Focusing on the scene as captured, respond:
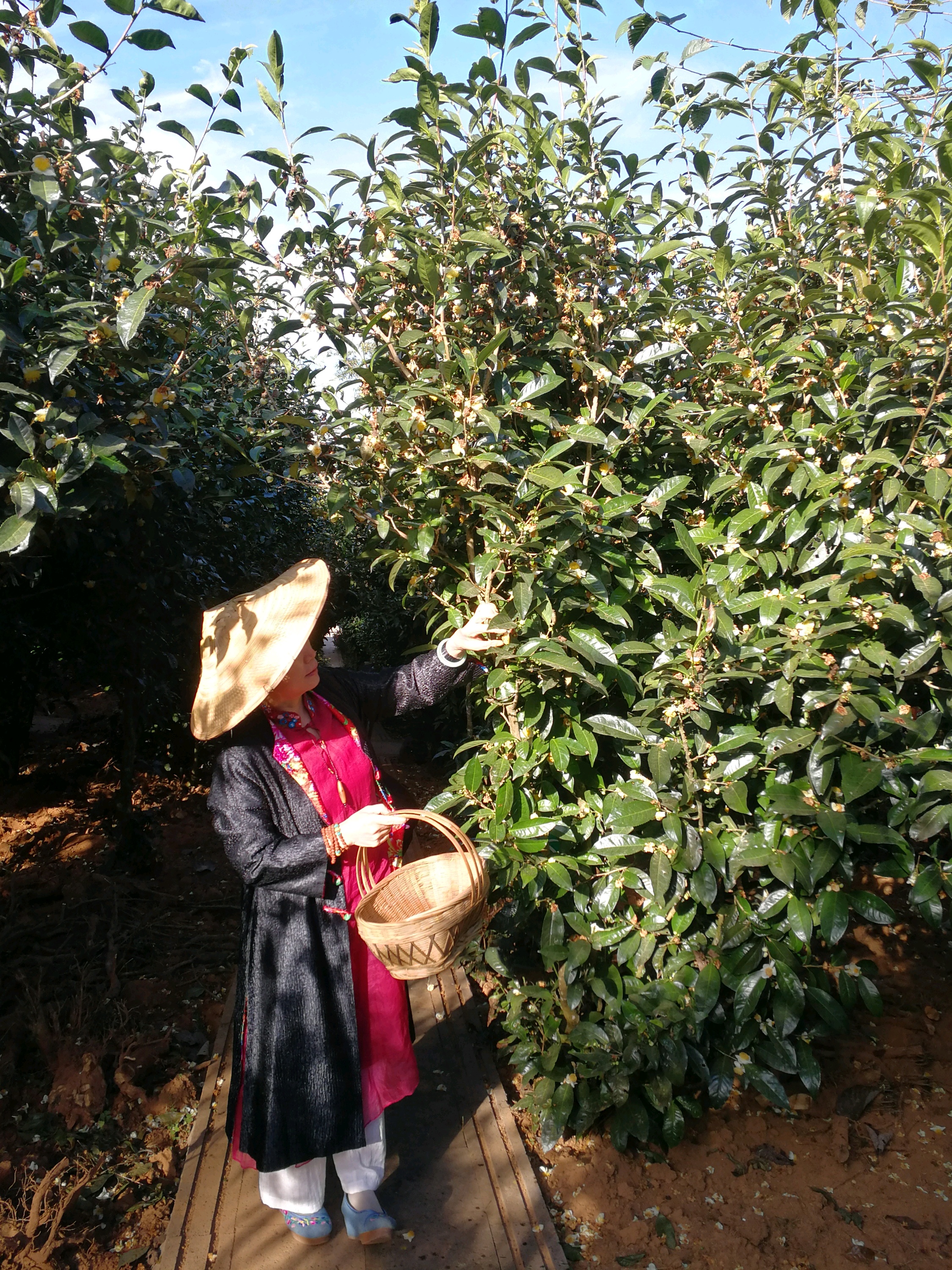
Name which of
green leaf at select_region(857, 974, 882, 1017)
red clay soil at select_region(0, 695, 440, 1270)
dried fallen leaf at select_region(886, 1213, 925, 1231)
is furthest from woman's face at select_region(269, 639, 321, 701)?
dried fallen leaf at select_region(886, 1213, 925, 1231)

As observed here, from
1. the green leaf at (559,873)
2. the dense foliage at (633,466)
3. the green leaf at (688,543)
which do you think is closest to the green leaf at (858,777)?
the dense foliage at (633,466)

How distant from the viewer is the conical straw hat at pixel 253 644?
197 centimetres

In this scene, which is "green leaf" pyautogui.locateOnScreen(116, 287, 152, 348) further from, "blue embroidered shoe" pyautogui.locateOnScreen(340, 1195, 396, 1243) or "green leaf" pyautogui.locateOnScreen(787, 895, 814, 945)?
"blue embroidered shoe" pyautogui.locateOnScreen(340, 1195, 396, 1243)

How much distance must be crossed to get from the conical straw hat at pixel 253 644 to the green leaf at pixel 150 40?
1.13m

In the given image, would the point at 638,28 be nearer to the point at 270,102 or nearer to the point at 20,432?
the point at 270,102

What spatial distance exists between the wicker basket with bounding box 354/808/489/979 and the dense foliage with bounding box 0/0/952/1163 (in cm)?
22

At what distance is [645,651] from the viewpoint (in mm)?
1950

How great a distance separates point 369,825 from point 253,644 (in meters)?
0.50

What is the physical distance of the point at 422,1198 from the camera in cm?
229

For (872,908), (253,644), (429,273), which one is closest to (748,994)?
(872,908)

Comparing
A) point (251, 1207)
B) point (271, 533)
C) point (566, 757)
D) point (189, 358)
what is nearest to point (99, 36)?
point (189, 358)

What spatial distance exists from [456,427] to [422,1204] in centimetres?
199

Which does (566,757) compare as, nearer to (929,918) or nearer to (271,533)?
(929,918)

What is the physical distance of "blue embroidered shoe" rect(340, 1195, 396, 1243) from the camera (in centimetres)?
213
